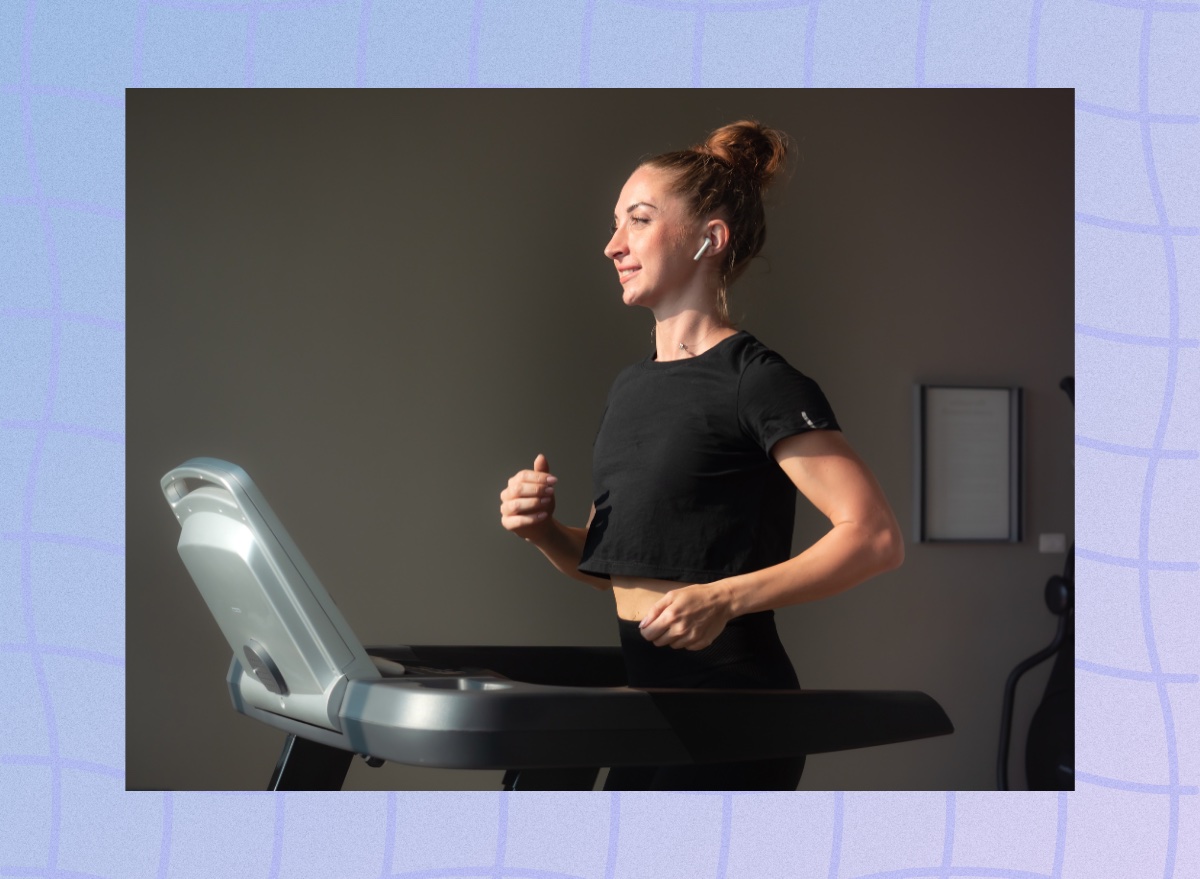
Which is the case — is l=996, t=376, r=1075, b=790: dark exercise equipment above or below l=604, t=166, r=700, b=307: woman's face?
below

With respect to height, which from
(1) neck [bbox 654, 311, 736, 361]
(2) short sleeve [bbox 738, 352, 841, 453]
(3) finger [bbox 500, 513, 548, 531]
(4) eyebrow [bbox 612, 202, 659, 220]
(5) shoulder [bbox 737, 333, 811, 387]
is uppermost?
(4) eyebrow [bbox 612, 202, 659, 220]

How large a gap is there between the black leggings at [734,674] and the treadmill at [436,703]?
0.17 meters

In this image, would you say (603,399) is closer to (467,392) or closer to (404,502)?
(467,392)

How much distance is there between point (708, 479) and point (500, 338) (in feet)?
4.44

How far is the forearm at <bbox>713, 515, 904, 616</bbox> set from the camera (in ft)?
4.45

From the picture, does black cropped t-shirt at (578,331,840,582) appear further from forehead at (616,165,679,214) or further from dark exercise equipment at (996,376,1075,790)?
dark exercise equipment at (996,376,1075,790)

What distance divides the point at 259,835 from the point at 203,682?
63 centimetres

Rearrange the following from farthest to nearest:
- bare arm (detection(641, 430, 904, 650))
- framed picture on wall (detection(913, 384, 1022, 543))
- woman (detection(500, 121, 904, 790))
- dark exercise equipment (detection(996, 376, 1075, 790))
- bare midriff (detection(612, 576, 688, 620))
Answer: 1. framed picture on wall (detection(913, 384, 1022, 543))
2. dark exercise equipment (detection(996, 376, 1075, 790))
3. bare midriff (detection(612, 576, 688, 620))
4. woman (detection(500, 121, 904, 790))
5. bare arm (detection(641, 430, 904, 650))

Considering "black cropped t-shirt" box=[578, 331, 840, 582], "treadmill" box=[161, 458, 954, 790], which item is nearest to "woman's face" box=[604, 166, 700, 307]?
"black cropped t-shirt" box=[578, 331, 840, 582]

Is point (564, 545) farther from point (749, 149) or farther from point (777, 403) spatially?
point (749, 149)

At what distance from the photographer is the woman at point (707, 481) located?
4.66ft

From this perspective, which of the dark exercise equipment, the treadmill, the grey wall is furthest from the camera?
the dark exercise equipment

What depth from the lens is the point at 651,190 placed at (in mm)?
1688

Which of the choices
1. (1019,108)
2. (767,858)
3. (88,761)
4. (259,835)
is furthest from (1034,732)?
(88,761)
